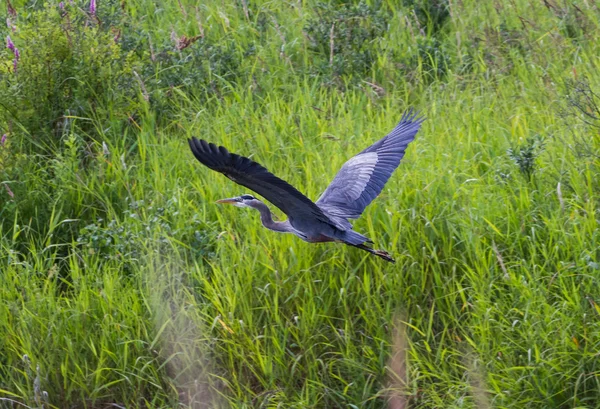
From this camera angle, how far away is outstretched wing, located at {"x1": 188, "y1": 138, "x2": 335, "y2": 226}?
3578mm

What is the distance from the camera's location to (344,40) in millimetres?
6289

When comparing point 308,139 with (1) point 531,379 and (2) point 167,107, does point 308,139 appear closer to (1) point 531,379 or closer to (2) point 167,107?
(2) point 167,107

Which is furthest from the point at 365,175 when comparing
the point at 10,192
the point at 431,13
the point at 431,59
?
the point at 431,13

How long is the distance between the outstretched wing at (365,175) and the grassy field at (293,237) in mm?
149

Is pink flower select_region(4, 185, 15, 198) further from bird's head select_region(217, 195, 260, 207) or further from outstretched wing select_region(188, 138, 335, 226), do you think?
outstretched wing select_region(188, 138, 335, 226)

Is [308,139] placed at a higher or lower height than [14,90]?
lower

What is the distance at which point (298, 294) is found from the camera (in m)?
4.41

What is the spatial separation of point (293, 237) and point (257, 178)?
2.77 feet

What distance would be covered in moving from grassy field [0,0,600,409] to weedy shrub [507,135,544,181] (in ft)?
0.06

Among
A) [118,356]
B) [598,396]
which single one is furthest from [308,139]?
[598,396]

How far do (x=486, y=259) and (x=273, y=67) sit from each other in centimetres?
236

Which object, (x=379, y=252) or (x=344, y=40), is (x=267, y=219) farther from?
(x=344, y=40)

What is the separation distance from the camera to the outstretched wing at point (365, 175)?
4477mm

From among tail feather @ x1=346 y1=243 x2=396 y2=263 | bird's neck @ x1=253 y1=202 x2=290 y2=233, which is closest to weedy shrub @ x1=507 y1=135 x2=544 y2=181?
tail feather @ x1=346 y1=243 x2=396 y2=263
